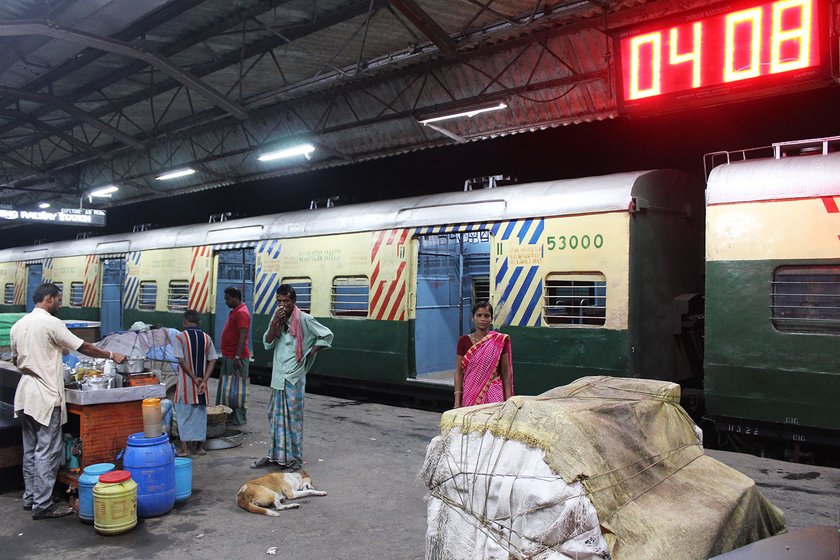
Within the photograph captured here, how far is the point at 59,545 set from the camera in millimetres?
4266

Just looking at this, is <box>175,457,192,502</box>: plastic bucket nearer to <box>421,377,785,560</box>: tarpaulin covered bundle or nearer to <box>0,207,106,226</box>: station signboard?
<box>421,377,785,560</box>: tarpaulin covered bundle

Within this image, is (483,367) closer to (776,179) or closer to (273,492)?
(273,492)

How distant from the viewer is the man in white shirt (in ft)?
15.7

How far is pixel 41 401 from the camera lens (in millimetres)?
4785

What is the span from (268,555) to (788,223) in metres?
5.34

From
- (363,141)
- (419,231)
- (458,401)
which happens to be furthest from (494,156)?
(458,401)

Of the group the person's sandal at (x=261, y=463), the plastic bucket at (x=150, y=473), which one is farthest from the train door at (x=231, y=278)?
the plastic bucket at (x=150, y=473)

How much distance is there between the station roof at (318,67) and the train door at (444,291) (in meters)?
2.08

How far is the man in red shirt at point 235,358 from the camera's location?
7.37m

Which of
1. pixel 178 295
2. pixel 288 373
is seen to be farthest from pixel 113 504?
pixel 178 295

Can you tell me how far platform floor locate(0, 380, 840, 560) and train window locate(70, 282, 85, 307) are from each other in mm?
10850

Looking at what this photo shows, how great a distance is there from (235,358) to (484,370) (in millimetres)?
Result: 3886

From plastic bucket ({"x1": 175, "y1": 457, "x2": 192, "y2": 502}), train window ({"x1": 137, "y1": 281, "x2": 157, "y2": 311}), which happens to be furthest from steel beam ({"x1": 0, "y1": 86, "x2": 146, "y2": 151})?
plastic bucket ({"x1": 175, "y1": 457, "x2": 192, "y2": 502})

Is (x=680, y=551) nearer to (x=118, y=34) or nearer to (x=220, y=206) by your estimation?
(x=118, y=34)
